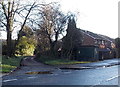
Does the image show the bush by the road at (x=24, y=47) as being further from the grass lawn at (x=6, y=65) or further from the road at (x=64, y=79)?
the road at (x=64, y=79)

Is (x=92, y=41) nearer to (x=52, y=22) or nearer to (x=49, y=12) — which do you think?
(x=52, y=22)

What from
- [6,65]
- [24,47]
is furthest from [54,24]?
[24,47]

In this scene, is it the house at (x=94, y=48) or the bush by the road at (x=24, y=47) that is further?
the bush by the road at (x=24, y=47)

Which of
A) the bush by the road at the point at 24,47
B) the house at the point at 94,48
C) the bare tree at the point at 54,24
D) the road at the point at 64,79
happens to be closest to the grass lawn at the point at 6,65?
the road at the point at 64,79

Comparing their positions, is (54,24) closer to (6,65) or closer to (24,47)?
(6,65)

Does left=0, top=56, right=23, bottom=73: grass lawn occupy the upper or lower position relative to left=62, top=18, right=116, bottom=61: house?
lower

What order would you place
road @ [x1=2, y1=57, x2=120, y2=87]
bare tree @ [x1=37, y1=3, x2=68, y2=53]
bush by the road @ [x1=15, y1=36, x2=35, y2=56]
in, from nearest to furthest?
1. road @ [x1=2, y1=57, x2=120, y2=87]
2. bare tree @ [x1=37, y1=3, x2=68, y2=53]
3. bush by the road @ [x1=15, y1=36, x2=35, y2=56]

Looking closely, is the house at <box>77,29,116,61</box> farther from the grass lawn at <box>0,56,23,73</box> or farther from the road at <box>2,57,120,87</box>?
the road at <box>2,57,120,87</box>

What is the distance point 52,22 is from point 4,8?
945cm

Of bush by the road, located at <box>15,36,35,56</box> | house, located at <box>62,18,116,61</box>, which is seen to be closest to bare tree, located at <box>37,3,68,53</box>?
house, located at <box>62,18,116,61</box>

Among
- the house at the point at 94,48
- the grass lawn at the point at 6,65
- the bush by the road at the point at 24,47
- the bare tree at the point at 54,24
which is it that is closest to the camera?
the grass lawn at the point at 6,65

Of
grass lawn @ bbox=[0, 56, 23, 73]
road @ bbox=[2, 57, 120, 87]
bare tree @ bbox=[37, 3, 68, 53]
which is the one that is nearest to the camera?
road @ bbox=[2, 57, 120, 87]

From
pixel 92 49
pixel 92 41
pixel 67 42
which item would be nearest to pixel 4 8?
pixel 67 42

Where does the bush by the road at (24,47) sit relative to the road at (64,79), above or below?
above
